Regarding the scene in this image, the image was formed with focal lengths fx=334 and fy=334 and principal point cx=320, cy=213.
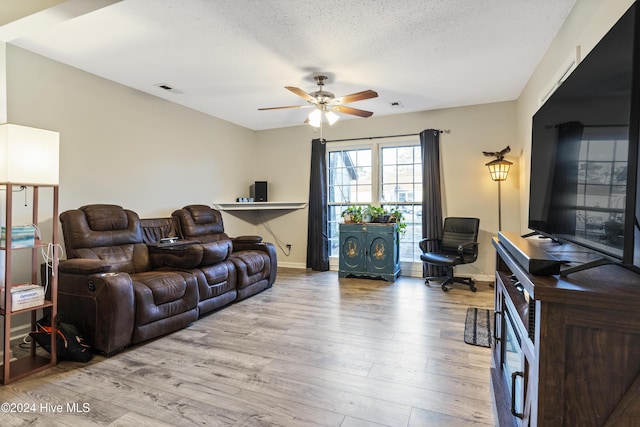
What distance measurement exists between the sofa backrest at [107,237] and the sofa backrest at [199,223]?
26.6 inches

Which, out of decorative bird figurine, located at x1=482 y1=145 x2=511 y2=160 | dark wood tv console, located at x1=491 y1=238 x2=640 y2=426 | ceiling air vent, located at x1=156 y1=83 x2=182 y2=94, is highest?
ceiling air vent, located at x1=156 y1=83 x2=182 y2=94

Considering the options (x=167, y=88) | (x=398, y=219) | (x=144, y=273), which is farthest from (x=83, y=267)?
(x=398, y=219)

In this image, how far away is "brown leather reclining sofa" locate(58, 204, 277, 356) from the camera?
2.54 metres

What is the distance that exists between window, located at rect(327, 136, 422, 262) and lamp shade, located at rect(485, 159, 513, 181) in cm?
108

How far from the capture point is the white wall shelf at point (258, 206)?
18.0 ft

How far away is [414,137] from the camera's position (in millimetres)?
5188

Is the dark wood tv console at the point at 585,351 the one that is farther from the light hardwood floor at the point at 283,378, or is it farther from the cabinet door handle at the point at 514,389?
the light hardwood floor at the point at 283,378

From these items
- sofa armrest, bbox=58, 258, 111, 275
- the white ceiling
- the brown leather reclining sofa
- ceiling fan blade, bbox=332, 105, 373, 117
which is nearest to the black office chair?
the white ceiling

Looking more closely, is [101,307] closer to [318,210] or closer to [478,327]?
[478,327]

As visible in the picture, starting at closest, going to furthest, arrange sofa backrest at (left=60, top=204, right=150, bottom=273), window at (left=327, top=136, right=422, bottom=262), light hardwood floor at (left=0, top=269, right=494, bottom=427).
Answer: light hardwood floor at (left=0, top=269, right=494, bottom=427), sofa backrest at (left=60, top=204, right=150, bottom=273), window at (left=327, top=136, right=422, bottom=262)

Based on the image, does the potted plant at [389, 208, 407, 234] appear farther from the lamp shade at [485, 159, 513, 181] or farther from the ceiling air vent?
the ceiling air vent

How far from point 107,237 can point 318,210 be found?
10.5ft

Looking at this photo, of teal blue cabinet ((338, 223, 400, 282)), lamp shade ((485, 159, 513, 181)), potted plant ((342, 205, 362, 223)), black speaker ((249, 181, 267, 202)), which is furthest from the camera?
black speaker ((249, 181, 267, 202))

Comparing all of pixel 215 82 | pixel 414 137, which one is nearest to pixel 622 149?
pixel 215 82
